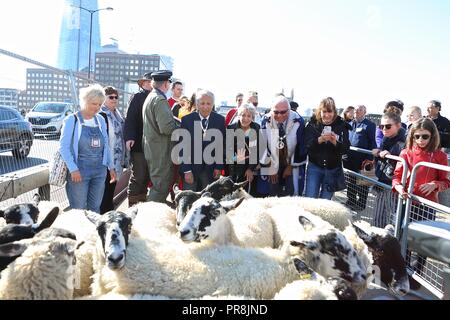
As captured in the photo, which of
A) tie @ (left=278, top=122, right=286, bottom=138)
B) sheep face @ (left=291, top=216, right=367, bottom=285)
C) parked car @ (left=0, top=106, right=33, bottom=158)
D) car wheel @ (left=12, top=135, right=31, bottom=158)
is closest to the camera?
sheep face @ (left=291, top=216, right=367, bottom=285)

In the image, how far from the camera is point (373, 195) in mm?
5223

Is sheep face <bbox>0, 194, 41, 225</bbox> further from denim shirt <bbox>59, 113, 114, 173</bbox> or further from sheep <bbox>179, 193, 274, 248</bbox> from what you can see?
sheep <bbox>179, 193, 274, 248</bbox>

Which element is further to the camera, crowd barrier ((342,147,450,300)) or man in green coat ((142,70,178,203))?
man in green coat ((142,70,178,203))

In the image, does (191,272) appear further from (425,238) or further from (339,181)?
(339,181)

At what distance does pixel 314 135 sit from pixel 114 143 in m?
2.65

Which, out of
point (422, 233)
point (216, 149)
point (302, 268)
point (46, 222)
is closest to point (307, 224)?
point (302, 268)

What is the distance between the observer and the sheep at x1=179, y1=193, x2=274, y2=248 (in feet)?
9.23

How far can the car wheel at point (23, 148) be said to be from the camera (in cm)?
418

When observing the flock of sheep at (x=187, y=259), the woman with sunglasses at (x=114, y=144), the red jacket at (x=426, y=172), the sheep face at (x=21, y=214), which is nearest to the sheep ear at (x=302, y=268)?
the flock of sheep at (x=187, y=259)

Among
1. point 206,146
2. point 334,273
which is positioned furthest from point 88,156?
point 334,273

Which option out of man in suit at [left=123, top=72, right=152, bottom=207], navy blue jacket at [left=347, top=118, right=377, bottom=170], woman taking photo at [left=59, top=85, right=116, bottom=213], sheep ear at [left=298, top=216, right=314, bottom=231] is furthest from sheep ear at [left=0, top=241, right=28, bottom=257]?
navy blue jacket at [left=347, top=118, right=377, bottom=170]

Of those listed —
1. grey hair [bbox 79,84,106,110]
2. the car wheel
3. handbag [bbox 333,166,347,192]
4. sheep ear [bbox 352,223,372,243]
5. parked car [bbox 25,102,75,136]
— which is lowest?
sheep ear [bbox 352,223,372,243]

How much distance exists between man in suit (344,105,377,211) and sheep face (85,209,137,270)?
3.77 meters
